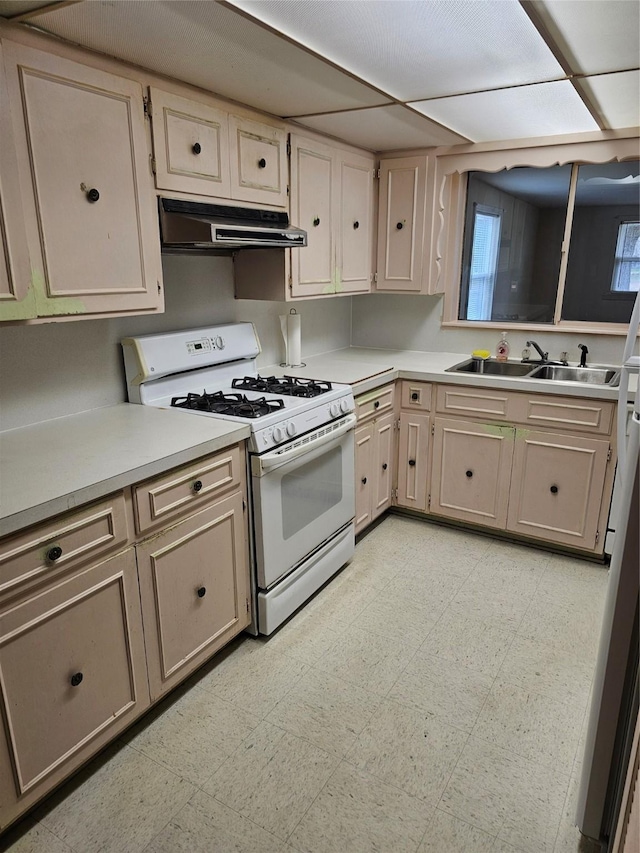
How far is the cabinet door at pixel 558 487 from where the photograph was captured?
2828 millimetres

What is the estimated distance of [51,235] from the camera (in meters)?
1.68

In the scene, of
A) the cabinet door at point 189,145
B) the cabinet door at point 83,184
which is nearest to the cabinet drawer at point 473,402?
the cabinet door at point 189,145

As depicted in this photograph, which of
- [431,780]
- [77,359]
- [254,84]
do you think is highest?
[254,84]

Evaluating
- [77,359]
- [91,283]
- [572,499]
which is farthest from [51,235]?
[572,499]

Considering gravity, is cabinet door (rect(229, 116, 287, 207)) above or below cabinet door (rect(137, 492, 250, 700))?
above

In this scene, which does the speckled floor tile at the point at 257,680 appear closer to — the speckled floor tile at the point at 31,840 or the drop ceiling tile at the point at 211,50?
the speckled floor tile at the point at 31,840

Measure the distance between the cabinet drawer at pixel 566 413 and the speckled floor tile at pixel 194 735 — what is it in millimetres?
1948

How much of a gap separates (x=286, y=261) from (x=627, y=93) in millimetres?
1540

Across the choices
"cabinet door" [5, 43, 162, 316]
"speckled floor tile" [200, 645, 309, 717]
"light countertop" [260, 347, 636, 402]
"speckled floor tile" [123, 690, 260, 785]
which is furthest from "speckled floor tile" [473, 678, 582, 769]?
"cabinet door" [5, 43, 162, 316]

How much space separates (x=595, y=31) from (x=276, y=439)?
1.64 metres

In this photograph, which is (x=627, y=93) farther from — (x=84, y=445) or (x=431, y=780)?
(x=431, y=780)

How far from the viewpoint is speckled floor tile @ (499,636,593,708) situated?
2.08 metres

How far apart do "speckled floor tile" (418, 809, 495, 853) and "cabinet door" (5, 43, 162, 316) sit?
1.86 meters

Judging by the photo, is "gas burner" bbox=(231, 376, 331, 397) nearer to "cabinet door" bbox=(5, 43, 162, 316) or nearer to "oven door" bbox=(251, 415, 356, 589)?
"oven door" bbox=(251, 415, 356, 589)
